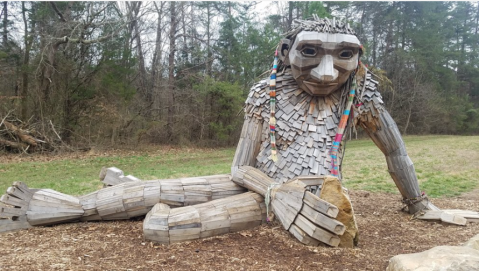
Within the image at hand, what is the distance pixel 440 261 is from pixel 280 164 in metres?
1.47

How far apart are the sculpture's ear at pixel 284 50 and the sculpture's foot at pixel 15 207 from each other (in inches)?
98.6

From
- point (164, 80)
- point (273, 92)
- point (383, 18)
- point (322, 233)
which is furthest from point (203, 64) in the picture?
point (322, 233)

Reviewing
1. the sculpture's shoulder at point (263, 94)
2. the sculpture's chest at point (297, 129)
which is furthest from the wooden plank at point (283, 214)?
the sculpture's shoulder at point (263, 94)

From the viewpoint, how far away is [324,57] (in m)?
2.87

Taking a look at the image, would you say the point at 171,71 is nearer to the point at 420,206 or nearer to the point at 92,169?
the point at 92,169

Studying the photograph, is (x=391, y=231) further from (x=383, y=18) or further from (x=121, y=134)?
(x=383, y=18)

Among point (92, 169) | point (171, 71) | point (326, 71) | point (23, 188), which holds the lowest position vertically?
point (92, 169)

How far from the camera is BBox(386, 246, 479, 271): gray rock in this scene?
1.75 meters

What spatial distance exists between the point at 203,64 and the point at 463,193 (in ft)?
44.2

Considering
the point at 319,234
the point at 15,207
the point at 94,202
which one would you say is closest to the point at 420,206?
the point at 319,234

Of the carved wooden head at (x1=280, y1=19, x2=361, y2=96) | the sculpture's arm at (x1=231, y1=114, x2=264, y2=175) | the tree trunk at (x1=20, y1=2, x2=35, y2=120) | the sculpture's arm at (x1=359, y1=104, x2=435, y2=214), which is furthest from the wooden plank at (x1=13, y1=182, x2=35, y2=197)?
the tree trunk at (x1=20, y1=2, x2=35, y2=120)

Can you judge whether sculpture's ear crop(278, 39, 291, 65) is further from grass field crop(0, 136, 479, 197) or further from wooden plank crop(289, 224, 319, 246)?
grass field crop(0, 136, 479, 197)

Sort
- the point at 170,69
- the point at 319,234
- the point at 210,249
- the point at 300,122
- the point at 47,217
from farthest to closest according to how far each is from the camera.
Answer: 1. the point at 170,69
2. the point at 300,122
3. the point at 47,217
4. the point at 210,249
5. the point at 319,234

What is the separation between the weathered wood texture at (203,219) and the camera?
2580mm
